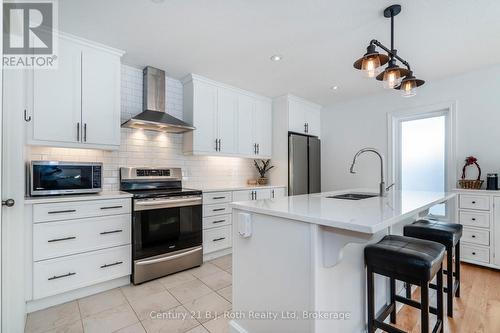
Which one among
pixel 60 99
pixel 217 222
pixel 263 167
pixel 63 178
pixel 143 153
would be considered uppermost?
pixel 60 99

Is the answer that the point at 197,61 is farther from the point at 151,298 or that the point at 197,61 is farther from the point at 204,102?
the point at 151,298

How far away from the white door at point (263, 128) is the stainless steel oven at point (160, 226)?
1640mm

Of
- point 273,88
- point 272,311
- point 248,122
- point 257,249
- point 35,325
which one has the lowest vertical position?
point 35,325

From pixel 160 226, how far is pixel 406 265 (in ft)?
7.52

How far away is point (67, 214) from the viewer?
7.25 feet

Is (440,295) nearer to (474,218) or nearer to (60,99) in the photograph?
(474,218)

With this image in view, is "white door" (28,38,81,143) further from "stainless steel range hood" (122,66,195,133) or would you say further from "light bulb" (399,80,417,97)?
"light bulb" (399,80,417,97)

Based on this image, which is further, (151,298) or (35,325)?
(151,298)

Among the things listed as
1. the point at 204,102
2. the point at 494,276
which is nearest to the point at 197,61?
the point at 204,102

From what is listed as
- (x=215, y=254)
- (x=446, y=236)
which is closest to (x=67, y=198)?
(x=215, y=254)

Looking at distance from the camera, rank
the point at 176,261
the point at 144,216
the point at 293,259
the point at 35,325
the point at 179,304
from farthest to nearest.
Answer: the point at 176,261
the point at 144,216
the point at 179,304
the point at 35,325
the point at 293,259

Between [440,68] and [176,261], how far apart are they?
4.02m

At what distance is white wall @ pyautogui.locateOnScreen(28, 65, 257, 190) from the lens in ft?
9.17

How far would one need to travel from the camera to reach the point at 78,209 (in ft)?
7.43
